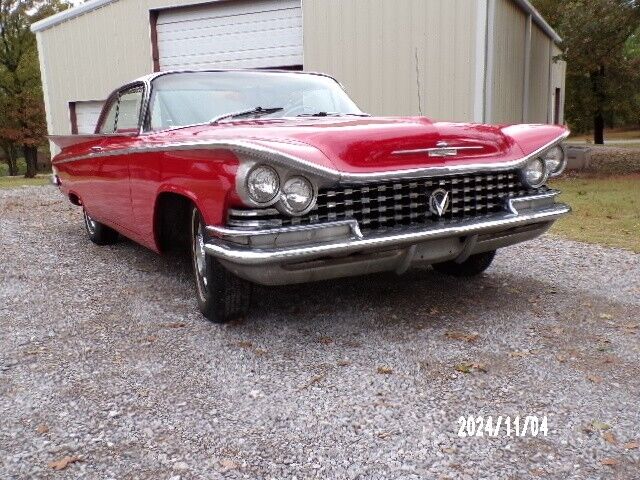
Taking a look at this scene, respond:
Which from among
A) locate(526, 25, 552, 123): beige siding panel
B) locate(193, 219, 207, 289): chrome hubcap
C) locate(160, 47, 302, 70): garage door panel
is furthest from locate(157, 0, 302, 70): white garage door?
locate(193, 219, 207, 289): chrome hubcap

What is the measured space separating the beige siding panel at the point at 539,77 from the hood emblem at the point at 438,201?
11.7m

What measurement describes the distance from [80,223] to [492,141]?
5.62 m

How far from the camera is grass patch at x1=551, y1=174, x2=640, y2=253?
606 cm

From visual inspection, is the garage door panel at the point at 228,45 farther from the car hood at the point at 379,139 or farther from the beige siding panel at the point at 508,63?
the car hood at the point at 379,139

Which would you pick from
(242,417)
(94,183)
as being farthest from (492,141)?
(94,183)

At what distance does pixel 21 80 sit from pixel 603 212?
3054 cm

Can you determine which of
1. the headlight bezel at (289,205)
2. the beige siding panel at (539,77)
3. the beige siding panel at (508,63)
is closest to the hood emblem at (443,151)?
the headlight bezel at (289,205)

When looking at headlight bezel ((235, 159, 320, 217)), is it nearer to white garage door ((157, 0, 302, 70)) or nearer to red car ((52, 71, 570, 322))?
red car ((52, 71, 570, 322))

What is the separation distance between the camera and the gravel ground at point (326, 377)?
221 centimetres

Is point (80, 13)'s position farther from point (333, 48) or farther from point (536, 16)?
point (536, 16)

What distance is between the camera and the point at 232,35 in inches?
468

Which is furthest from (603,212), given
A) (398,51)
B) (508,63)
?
(508,63)

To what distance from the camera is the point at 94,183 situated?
5.07 metres

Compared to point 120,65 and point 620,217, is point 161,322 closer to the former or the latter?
point 620,217
